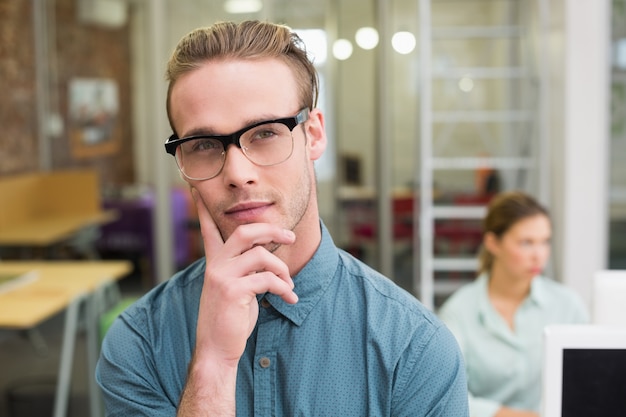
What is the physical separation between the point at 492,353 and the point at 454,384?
132 centimetres

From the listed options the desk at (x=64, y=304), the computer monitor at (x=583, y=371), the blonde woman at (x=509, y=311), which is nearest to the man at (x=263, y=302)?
the computer monitor at (x=583, y=371)

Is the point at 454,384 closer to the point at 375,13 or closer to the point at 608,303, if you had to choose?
the point at 608,303

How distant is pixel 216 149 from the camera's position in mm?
1222

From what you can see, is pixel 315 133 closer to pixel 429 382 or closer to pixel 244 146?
pixel 244 146

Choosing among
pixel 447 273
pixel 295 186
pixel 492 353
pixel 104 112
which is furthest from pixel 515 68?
pixel 295 186

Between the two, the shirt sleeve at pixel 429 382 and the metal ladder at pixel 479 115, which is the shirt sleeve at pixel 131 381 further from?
the metal ladder at pixel 479 115

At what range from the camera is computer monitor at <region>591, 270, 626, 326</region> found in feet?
4.42

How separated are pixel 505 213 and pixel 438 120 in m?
2.68

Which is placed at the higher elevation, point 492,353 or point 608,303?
point 608,303

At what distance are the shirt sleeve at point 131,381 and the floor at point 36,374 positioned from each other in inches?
99.2

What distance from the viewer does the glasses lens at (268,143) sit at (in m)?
1.20

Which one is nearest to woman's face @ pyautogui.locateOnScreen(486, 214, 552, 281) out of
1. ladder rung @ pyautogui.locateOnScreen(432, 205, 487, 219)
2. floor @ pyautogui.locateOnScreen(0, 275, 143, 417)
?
ladder rung @ pyautogui.locateOnScreen(432, 205, 487, 219)

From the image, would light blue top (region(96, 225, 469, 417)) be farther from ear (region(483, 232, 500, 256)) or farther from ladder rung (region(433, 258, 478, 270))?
ladder rung (region(433, 258, 478, 270))

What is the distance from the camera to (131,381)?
1.28m
